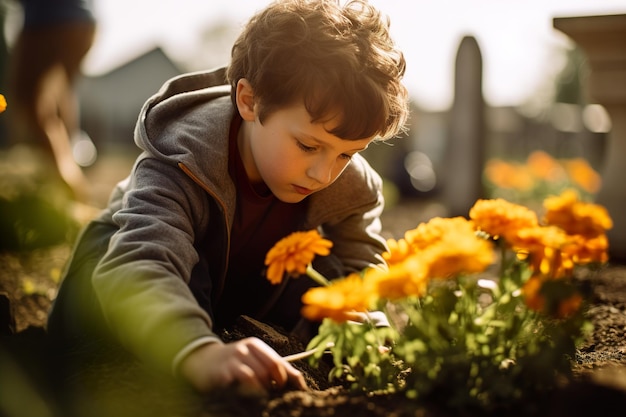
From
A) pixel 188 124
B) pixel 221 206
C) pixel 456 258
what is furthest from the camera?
pixel 188 124

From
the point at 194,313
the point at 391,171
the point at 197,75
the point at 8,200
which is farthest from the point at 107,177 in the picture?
the point at 194,313

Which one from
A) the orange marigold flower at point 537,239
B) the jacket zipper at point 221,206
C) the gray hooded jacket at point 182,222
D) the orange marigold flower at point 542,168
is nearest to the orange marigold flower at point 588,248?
the orange marigold flower at point 537,239

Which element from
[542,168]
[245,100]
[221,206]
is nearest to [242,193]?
[221,206]

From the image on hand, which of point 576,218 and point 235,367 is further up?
point 576,218

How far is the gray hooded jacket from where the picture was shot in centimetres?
167

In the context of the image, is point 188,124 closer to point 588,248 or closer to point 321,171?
point 321,171

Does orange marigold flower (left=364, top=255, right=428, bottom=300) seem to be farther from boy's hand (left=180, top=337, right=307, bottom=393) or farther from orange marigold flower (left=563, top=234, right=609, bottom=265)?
orange marigold flower (left=563, top=234, right=609, bottom=265)

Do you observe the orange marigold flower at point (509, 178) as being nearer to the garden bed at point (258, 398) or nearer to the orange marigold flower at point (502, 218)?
the garden bed at point (258, 398)

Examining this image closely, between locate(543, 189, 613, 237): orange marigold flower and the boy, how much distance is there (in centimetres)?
65

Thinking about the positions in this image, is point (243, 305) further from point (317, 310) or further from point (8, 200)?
point (8, 200)

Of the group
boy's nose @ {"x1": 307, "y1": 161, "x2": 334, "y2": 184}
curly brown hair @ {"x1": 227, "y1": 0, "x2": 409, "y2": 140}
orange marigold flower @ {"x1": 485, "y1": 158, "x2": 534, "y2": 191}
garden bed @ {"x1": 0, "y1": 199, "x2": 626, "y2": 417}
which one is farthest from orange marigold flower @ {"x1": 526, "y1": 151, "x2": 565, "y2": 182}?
boy's nose @ {"x1": 307, "y1": 161, "x2": 334, "y2": 184}

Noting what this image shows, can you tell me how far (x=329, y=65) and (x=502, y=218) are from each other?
0.74 meters

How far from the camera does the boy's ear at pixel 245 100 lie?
7.40ft

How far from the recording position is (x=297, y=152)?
6.73 feet
